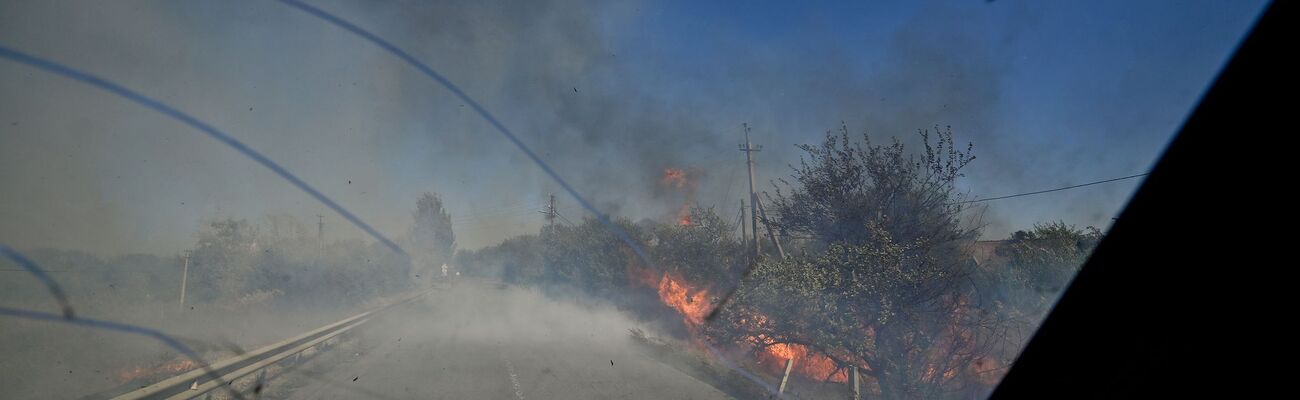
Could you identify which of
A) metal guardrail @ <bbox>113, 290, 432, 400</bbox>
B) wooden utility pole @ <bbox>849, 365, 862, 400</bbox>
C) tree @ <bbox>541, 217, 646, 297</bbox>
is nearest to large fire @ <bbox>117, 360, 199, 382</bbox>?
metal guardrail @ <bbox>113, 290, 432, 400</bbox>

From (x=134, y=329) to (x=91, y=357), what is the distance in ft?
11.0

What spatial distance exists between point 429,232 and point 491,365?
4829 cm

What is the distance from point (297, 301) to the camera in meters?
26.4

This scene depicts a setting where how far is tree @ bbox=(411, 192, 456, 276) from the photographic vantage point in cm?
5544

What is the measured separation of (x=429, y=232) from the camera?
5588cm

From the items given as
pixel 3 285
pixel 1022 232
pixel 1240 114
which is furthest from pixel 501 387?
pixel 3 285

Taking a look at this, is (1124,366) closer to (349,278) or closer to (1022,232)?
(1022,232)

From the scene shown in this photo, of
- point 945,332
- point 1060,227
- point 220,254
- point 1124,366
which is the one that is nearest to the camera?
point 1124,366

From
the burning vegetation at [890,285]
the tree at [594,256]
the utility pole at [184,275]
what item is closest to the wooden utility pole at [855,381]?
the burning vegetation at [890,285]

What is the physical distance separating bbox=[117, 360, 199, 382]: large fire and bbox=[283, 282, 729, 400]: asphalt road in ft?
7.17

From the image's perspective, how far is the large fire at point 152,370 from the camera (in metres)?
10.7

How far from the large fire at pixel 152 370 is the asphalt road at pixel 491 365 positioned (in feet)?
7.17

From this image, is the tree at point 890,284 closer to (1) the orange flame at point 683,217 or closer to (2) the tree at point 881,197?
(2) the tree at point 881,197

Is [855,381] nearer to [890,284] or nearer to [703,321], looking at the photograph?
[890,284]
